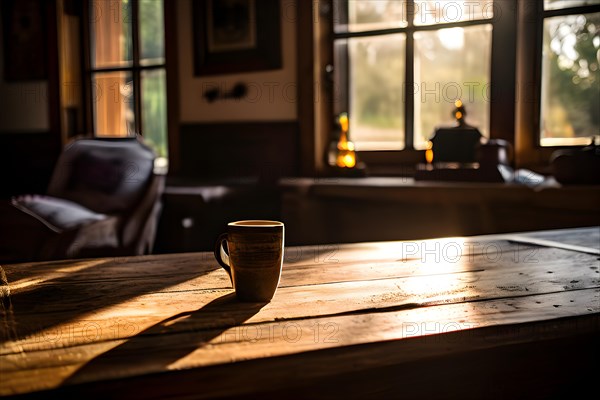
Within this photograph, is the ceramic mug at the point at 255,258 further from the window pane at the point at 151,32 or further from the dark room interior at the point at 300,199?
the window pane at the point at 151,32

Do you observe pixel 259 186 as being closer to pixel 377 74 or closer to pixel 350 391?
pixel 377 74

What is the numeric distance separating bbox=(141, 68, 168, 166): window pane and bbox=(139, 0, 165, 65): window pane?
0.08 meters

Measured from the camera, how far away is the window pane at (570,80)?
2561 mm

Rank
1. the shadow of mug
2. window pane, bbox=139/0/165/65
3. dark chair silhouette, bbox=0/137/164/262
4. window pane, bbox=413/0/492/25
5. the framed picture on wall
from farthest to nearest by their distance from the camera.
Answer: window pane, bbox=139/0/165/65
the framed picture on wall
window pane, bbox=413/0/492/25
the shadow of mug
dark chair silhouette, bbox=0/137/164/262

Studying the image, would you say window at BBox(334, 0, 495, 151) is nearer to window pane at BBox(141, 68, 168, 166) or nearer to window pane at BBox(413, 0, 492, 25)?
window pane at BBox(413, 0, 492, 25)

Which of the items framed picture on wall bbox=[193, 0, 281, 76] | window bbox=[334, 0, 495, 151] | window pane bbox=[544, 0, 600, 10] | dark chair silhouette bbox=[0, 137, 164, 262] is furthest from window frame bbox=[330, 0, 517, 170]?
dark chair silhouette bbox=[0, 137, 164, 262]

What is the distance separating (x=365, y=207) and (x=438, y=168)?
1.53ft

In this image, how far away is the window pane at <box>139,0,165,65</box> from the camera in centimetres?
362

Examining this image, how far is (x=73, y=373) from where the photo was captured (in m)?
0.66

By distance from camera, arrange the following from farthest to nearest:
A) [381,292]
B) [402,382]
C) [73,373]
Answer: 1. [381,292]
2. [402,382]
3. [73,373]

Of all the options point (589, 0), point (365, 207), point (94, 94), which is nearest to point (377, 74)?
point (365, 207)

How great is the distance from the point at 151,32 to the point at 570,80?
90.5 inches

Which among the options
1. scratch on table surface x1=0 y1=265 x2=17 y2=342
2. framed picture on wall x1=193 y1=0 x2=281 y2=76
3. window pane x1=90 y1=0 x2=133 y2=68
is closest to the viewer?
scratch on table surface x1=0 y1=265 x2=17 y2=342

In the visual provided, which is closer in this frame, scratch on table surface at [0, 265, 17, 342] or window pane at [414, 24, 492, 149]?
scratch on table surface at [0, 265, 17, 342]
